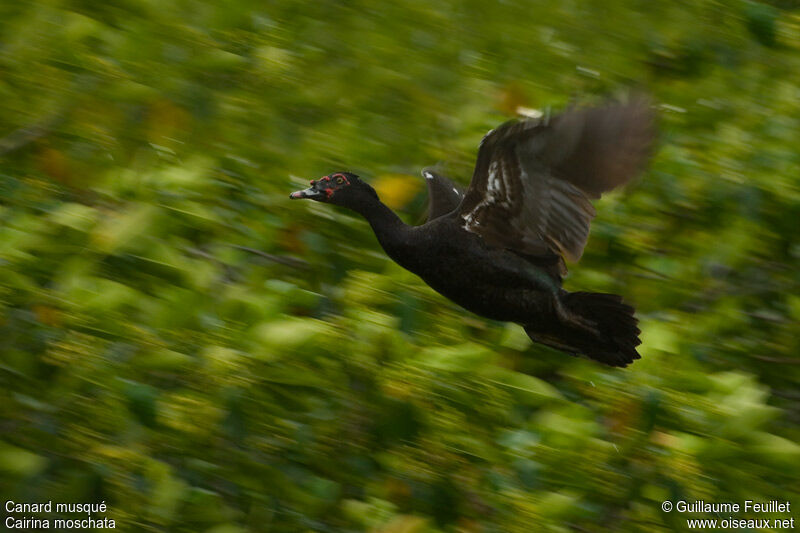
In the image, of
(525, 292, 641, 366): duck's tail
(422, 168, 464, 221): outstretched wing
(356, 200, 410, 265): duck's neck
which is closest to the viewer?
(356, 200, 410, 265): duck's neck

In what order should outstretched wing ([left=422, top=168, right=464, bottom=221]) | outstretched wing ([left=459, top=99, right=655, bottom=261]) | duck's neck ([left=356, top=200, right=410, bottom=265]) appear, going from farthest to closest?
outstretched wing ([left=422, top=168, right=464, bottom=221]), duck's neck ([left=356, top=200, right=410, bottom=265]), outstretched wing ([left=459, top=99, right=655, bottom=261])

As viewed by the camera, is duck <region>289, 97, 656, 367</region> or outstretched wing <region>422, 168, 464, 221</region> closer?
duck <region>289, 97, 656, 367</region>

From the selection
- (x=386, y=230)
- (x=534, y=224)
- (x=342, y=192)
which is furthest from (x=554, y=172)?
(x=342, y=192)

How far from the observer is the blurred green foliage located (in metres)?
3.85

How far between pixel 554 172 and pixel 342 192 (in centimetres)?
62

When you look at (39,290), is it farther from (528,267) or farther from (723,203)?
(723,203)

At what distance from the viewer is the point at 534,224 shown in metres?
4.02

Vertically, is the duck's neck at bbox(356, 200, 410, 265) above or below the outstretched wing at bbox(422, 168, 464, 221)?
above

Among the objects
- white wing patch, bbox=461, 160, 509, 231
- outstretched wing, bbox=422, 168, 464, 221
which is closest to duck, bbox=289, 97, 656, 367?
white wing patch, bbox=461, 160, 509, 231

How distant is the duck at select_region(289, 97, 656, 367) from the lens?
3844 mm

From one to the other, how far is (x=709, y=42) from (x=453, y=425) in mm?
2702

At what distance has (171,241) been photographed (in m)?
4.26

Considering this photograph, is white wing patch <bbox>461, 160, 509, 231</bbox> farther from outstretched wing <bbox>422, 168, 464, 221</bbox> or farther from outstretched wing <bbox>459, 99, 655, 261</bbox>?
outstretched wing <bbox>422, 168, 464, 221</bbox>

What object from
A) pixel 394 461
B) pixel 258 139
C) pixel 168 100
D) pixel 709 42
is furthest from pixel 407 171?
pixel 709 42
